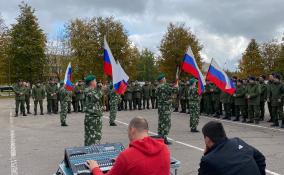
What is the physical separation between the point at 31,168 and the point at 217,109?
13.0 meters

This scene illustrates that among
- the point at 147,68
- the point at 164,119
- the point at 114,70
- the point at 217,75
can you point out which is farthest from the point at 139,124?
the point at 147,68

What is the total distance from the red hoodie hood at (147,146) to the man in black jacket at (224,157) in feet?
1.55

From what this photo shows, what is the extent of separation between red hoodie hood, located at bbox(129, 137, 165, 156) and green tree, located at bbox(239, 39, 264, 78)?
57.5 m

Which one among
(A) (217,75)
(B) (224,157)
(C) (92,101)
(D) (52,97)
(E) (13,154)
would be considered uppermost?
(A) (217,75)

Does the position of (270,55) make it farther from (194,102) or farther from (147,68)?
(194,102)

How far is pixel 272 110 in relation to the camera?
16266mm

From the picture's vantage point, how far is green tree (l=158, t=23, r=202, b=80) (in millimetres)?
45281

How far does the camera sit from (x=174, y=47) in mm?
45531

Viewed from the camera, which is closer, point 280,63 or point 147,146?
point 147,146

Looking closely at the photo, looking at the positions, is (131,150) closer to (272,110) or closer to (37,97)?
(272,110)

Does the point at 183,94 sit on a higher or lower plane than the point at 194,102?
higher

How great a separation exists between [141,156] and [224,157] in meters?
0.81

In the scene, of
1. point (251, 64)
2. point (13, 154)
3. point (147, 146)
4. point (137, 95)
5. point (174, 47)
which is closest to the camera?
point (147, 146)

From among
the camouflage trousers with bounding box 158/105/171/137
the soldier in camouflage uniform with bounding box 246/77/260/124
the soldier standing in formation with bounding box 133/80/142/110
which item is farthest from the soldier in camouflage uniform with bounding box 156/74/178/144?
the soldier standing in formation with bounding box 133/80/142/110
